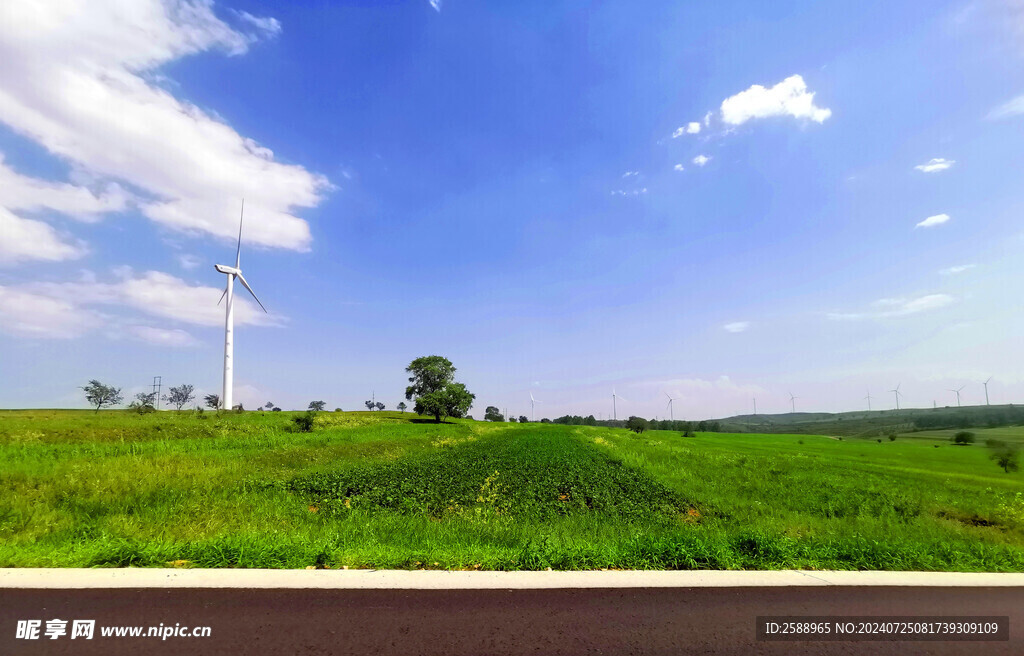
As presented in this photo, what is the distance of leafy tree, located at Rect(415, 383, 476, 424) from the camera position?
99.4 metres

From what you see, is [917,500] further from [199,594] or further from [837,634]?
[199,594]

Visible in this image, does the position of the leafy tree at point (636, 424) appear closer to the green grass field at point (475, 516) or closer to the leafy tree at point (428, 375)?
the leafy tree at point (428, 375)

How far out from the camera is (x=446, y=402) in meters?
100

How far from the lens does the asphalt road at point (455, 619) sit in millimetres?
4586

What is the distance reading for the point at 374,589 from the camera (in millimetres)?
5809

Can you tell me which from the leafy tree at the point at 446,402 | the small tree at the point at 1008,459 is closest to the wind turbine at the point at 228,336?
the leafy tree at the point at 446,402

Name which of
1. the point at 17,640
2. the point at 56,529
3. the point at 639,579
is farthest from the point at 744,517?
the point at 56,529

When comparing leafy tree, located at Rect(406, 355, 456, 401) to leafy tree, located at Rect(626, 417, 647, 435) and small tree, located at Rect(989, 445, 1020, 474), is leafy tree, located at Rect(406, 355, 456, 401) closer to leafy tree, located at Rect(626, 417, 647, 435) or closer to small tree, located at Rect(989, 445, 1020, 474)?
leafy tree, located at Rect(626, 417, 647, 435)

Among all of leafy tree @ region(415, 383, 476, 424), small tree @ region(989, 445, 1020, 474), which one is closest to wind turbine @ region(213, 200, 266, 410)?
leafy tree @ region(415, 383, 476, 424)

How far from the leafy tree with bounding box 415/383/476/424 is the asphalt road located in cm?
9421

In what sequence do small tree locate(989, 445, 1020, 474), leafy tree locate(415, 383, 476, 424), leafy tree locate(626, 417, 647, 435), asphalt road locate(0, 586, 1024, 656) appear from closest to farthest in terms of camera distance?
1. asphalt road locate(0, 586, 1024, 656)
2. small tree locate(989, 445, 1020, 474)
3. leafy tree locate(415, 383, 476, 424)
4. leafy tree locate(626, 417, 647, 435)

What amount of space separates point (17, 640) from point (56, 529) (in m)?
7.29

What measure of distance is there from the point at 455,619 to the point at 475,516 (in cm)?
768

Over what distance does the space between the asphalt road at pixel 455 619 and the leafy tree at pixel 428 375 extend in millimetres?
113488
